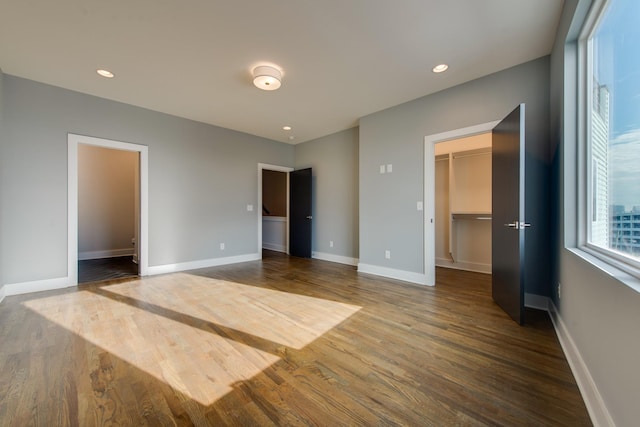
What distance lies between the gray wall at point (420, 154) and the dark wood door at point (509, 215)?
0.99 ft

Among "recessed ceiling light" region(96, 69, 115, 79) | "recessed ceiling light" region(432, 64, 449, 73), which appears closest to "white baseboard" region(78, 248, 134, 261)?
"recessed ceiling light" region(96, 69, 115, 79)

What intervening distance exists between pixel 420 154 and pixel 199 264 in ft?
13.7

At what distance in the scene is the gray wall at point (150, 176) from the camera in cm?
305

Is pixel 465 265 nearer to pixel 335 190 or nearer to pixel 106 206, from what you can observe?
pixel 335 190

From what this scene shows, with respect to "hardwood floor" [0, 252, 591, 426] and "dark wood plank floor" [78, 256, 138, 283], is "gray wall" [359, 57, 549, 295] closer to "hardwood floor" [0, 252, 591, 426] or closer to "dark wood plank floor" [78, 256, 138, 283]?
"hardwood floor" [0, 252, 591, 426]

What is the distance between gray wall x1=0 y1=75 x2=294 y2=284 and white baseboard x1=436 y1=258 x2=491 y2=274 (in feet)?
12.3

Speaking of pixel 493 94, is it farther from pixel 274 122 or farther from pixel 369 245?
pixel 274 122

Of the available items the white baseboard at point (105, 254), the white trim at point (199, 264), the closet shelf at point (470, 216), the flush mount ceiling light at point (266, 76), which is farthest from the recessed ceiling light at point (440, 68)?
the white baseboard at point (105, 254)

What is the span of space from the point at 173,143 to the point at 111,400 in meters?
3.92

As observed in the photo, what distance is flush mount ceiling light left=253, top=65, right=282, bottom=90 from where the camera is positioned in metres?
2.77

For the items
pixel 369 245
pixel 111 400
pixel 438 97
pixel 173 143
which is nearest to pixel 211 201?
pixel 173 143

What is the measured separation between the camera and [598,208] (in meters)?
1.64

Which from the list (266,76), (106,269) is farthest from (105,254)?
(266,76)

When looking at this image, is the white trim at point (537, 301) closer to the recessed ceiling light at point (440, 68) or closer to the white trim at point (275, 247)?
the recessed ceiling light at point (440, 68)
